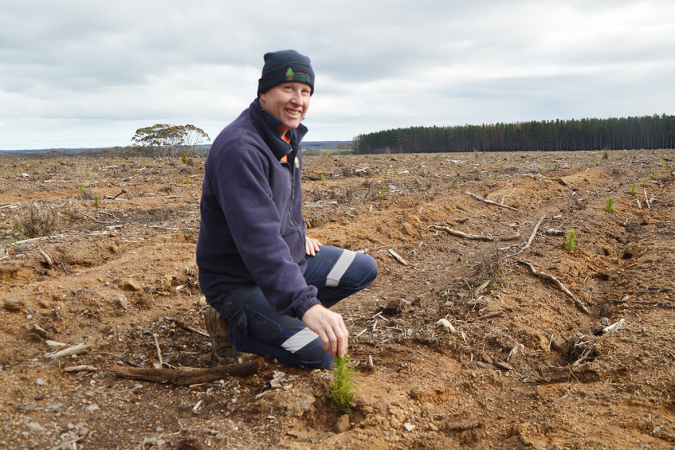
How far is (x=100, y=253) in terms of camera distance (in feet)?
16.2

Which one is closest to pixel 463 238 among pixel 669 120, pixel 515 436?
pixel 515 436

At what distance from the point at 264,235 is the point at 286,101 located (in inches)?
38.1

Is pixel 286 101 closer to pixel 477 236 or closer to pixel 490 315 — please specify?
pixel 490 315

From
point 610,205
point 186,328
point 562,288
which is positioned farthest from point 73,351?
point 610,205

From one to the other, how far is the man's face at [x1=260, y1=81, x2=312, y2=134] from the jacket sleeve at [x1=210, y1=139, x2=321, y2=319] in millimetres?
402

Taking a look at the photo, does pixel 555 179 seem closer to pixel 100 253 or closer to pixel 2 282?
pixel 100 253

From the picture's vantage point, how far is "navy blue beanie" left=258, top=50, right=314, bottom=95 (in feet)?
8.44

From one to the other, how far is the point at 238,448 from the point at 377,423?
2.39ft

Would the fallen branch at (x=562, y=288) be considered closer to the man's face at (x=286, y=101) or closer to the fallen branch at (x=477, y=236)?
the fallen branch at (x=477, y=236)

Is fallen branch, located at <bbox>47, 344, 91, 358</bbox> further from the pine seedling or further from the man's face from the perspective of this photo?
the pine seedling

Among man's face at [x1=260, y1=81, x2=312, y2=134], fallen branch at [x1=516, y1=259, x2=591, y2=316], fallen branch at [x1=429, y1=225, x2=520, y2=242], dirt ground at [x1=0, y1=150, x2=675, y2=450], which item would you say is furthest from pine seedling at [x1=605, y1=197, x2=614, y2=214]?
man's face at [x1=260, y1=81, x2=312, y2=134]

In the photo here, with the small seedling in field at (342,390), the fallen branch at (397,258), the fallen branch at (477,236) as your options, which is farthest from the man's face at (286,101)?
the fallen branch at (477,236)

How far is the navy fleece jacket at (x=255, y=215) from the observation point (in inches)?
82.0

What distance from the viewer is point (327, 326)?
6.29ft
